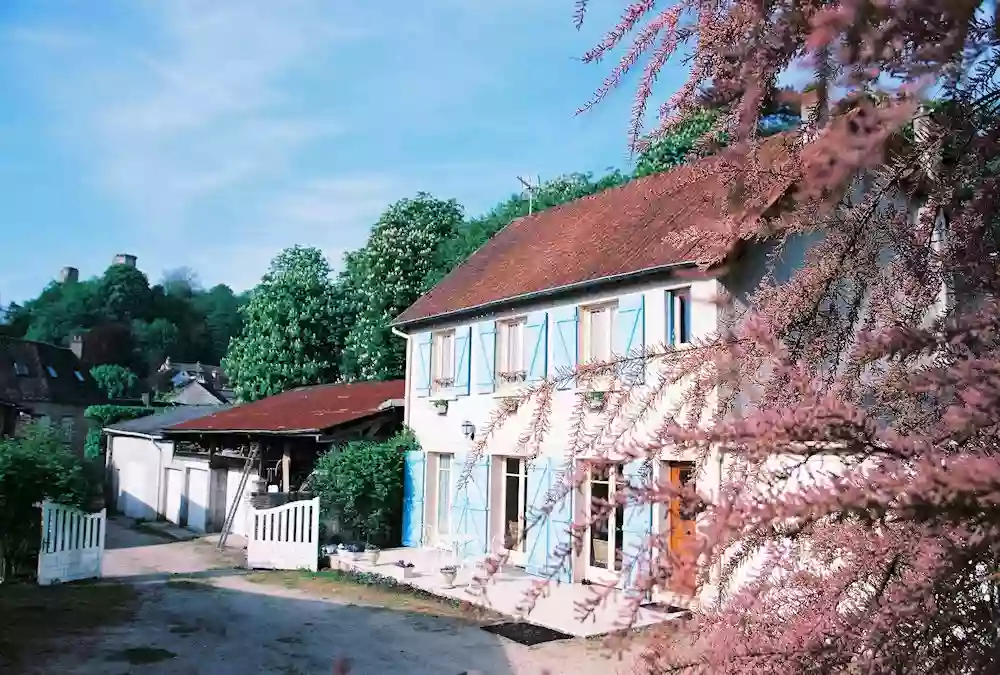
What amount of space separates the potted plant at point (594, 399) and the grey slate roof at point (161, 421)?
76.9ft

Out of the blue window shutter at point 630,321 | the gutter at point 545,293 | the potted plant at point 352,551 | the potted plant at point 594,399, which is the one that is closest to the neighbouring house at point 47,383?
the potted plant at point 352,551

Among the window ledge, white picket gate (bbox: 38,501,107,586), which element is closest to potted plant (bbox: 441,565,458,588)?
→ the window ledge

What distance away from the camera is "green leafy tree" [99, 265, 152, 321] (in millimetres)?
73250

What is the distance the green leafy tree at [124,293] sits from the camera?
240ft

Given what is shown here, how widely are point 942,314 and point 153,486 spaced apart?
83.0 feet

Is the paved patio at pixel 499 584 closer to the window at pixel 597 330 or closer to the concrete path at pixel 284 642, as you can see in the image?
the concrete path at pixel 284 642

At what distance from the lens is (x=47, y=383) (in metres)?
41.8

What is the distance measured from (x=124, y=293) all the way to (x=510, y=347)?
2669 inches

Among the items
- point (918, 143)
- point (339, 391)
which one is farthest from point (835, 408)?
point (339, 391)

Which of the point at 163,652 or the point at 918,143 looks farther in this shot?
the point at 163,652

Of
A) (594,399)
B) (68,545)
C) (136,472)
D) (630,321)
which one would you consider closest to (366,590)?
(68,545)

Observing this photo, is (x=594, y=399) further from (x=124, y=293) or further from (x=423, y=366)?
(x=124, y=293)

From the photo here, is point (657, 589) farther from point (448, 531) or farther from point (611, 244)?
point (448, 531)

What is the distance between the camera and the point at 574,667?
27.5ft
